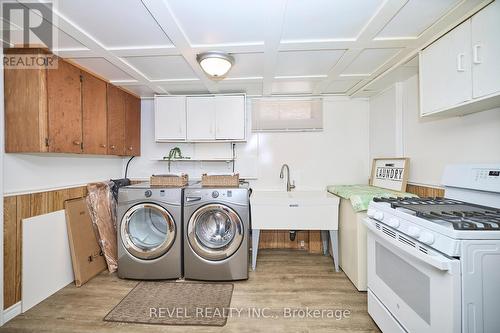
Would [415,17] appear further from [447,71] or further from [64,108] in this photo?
[64,108]

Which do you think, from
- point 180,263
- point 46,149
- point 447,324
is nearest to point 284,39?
point 447,324

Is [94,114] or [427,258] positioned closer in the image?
[427,258]

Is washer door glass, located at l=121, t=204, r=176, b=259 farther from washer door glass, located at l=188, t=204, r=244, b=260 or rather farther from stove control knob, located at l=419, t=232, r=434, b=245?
stove control knob, located at l=419, t=232, r=434, b=245

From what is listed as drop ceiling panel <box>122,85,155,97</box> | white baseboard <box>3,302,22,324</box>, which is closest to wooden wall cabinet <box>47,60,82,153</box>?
drop ceiling panel <box>122,85,155,97</box>

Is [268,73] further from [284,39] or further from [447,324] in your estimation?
[447,324]

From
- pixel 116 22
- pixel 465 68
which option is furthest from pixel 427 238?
pixel 116 22

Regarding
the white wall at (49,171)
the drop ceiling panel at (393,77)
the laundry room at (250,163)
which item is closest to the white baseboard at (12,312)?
the laundry room at (250,163)

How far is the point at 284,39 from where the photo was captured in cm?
173

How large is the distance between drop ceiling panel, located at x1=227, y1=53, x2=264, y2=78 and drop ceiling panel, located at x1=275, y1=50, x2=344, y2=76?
171mm

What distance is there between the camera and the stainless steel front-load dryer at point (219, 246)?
2332 millimetres

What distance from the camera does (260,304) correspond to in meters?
1.99

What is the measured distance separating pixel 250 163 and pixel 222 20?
77.8 inches

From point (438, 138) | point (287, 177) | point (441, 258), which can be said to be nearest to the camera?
point (441, 258)

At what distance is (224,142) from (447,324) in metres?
2.75
